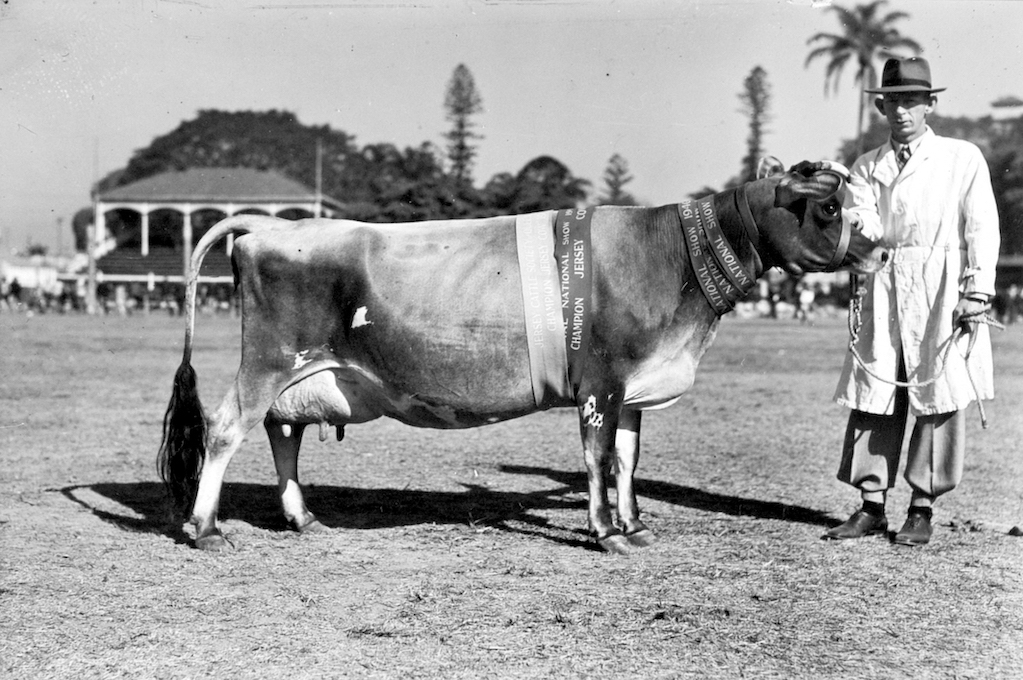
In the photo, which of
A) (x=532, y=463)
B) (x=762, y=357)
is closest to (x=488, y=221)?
(x=532, y=463)

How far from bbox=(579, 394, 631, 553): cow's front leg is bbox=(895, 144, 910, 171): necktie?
2.13m

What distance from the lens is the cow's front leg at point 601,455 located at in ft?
18.7

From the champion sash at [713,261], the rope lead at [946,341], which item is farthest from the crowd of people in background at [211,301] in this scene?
the champion sash at [713,261]

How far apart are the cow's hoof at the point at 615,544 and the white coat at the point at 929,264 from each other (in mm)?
1608

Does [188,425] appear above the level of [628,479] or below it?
above

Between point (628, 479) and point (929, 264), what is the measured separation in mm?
2042

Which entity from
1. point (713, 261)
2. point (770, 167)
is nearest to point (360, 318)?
point (713, 261)

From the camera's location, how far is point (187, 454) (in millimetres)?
6082

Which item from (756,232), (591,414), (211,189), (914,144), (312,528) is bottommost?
(312,528)

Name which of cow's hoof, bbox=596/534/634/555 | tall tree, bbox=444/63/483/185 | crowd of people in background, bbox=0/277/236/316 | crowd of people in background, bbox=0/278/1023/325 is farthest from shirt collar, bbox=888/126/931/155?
crowd of people in background, bbox=0/277/236/316

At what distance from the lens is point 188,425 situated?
20.1 ft

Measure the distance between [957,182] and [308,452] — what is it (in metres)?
5.60

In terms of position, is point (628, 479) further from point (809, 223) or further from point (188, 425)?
point (188, 425)

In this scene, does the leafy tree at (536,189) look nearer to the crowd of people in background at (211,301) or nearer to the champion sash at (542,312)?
the crowd of people in background at (211,301)
